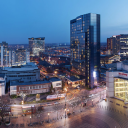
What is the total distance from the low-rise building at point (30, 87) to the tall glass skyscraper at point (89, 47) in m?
11.5

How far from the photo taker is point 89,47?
3903cm

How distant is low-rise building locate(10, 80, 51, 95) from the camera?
3278cm

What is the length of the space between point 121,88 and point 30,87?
20.1 metres

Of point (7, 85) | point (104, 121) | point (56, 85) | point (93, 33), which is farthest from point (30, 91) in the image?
point (93, 33)

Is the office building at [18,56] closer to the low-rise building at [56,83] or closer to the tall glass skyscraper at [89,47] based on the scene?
the tall glass skyscraper at [89,47]

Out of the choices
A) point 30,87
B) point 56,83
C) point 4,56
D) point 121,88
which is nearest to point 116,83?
point 121,88

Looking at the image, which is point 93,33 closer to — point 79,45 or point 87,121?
point 79,45

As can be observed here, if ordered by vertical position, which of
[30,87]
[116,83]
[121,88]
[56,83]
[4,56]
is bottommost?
[30,87]

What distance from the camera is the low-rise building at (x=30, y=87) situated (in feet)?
108

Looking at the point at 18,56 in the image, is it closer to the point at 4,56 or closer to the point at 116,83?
the point at 4,56

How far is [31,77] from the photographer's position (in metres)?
44.6

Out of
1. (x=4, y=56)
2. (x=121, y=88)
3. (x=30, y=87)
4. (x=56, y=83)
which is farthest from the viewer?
(x=4, y=56)

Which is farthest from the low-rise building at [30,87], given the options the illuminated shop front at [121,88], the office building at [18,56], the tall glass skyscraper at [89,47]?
the office building at [18,56]

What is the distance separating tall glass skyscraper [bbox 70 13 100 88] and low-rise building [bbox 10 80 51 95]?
11.5m
